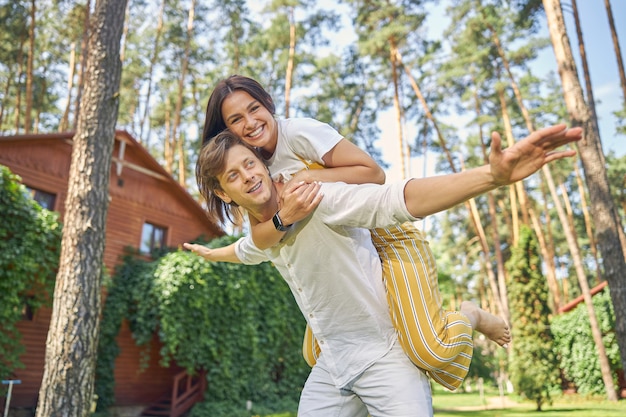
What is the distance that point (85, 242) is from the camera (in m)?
6.02

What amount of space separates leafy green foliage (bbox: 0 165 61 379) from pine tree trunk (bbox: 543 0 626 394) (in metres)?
10.6

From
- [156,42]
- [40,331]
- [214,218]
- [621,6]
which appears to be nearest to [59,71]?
[156,42]

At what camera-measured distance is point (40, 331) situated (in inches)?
471

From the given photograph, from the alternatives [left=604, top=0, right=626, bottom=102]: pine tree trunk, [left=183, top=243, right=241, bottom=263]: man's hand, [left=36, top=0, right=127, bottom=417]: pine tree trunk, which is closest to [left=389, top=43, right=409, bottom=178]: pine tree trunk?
[left=604, top=0, right=626, bottom=102]: pine tree trunk

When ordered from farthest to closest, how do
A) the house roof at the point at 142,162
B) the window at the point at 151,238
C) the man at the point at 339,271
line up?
the window at the point at 151,238, the house roof at the point at 142,162, the man at the point at 339,271

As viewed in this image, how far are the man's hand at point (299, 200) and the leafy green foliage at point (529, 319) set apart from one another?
18.7 metres

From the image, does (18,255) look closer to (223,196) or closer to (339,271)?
(223,196)

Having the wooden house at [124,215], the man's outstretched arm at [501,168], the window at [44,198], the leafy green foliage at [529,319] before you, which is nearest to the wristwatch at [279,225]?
the man's outstretched arm at [501,168]

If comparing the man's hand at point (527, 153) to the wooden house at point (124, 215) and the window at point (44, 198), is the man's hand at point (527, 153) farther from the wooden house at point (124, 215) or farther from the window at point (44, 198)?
the window at point (44, 198)

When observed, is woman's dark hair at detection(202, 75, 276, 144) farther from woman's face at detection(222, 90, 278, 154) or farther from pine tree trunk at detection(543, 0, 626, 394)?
pine tree trunk at detection(543, 0, 626, 394)

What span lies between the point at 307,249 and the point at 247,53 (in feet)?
74.6

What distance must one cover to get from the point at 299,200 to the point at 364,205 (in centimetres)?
26

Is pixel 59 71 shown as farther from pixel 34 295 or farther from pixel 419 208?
pixel 419 208

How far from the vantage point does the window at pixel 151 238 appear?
Answer: 15211 millimetres
